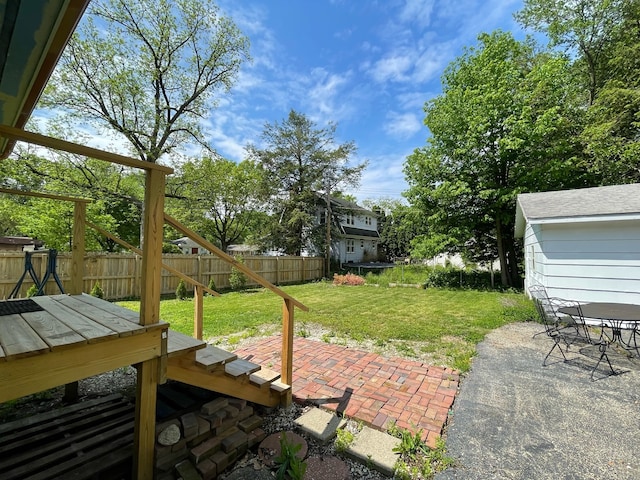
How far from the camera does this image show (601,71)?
42.9 feet

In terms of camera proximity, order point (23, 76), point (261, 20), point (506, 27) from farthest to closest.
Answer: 1. point (506, 27)
2. point (261, 20)
3. point (23, 76)

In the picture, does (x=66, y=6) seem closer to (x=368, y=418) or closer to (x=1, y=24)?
(x=1, y=24)

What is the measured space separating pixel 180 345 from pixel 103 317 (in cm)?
64

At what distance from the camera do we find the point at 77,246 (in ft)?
10.9

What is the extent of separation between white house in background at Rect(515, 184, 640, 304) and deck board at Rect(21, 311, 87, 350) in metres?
8.57

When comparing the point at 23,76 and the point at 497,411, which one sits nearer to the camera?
the point at 23,76

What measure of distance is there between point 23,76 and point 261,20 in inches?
356

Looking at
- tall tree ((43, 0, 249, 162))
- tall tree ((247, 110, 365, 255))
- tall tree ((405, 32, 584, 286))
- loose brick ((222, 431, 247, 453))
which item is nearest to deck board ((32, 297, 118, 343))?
loose brick ((222, 431, 247, 453))

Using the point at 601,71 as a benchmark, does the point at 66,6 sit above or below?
below

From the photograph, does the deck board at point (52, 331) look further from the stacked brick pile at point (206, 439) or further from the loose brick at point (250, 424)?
the loose brick at point (250, 424)

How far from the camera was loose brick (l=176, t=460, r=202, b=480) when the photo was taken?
6.61ft

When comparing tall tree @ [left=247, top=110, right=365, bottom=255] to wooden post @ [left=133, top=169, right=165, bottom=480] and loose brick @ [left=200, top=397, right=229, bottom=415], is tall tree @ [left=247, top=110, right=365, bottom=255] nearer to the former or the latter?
loose brick @ [left=200, top=397, right=229, bottom=415]

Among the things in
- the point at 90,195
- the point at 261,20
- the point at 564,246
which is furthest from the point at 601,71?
the point at 90,195

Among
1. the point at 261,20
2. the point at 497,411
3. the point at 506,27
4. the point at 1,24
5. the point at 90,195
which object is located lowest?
the point at 497,411
